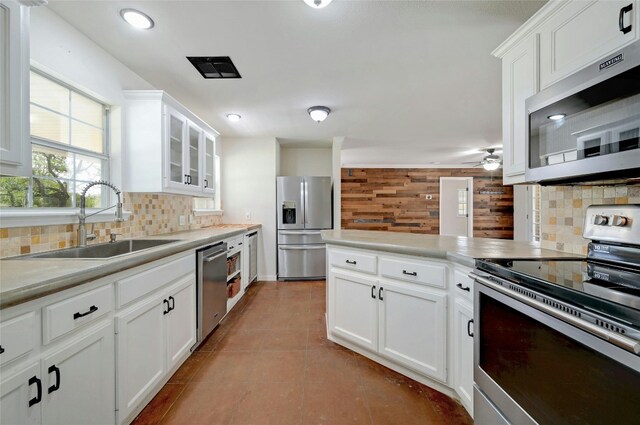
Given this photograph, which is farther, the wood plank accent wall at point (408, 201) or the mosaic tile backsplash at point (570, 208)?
the wood plank accent wall at point (408, 201)

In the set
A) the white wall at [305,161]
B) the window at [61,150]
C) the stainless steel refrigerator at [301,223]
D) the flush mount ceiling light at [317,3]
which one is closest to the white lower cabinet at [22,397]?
the window at [61,150]

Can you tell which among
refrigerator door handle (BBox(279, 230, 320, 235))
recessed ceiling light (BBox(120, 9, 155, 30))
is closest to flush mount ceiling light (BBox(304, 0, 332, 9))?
recessed ceiling light (BBox(120, 9, 155, 30))

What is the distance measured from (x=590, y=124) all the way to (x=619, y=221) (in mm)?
453

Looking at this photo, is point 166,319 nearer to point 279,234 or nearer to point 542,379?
point 542,379

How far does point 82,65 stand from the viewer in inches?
72.3

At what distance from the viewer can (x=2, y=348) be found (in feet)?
2.62

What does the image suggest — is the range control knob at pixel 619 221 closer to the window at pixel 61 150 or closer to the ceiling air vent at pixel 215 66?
the ceiling air vent at pixel 215 66

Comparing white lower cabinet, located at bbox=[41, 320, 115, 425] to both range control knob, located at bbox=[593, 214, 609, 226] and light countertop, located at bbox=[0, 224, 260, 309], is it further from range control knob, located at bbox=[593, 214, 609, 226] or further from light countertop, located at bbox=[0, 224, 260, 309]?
range control knob, located at bbox=[593, 214, 609, 226]

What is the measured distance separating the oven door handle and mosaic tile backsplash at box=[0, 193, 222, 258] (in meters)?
2.28

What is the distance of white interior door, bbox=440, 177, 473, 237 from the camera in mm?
7254

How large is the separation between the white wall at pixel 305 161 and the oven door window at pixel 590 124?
12.7 ft

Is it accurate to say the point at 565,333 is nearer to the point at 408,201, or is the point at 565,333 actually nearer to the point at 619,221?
the point at 619,221

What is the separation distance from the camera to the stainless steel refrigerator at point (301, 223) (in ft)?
14.4

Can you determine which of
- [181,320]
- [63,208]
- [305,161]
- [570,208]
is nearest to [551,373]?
[570,208]
